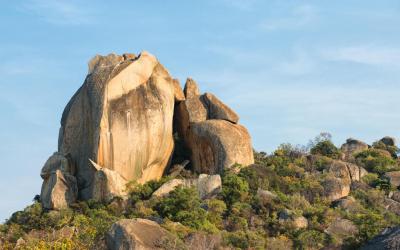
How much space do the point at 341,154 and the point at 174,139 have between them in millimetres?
13976

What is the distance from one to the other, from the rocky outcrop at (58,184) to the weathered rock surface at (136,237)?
15515mm

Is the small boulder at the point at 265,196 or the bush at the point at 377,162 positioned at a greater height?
the bush at the point at 377,162

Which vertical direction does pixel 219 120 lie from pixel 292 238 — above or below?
above

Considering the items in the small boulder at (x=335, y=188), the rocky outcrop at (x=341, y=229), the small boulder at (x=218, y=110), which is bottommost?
the rocky outcrop at (x=341, y=229)

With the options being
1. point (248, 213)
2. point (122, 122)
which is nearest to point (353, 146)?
point (248, 213)

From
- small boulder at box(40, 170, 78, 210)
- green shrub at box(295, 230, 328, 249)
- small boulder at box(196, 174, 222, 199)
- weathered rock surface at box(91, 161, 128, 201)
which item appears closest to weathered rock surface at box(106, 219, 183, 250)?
green shrub at box(295, 230, 328, 249)

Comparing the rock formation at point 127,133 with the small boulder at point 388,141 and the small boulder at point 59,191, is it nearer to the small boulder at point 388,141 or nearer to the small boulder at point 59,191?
the small boulder at point 59,191

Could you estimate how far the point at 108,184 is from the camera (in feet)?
155

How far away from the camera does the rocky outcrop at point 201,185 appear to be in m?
47.9

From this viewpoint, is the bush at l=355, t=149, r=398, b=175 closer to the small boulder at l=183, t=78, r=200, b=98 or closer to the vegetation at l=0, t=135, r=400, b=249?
the vegetation at l=0, t=135, r=400, b=249

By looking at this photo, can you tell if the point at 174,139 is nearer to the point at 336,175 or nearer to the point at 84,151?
the point at 84,151

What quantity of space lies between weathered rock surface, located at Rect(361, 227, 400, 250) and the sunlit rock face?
84.2ft

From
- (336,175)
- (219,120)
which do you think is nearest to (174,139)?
(219,120)

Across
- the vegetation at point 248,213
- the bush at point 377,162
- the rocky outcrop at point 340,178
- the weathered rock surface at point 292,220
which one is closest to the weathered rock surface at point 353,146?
the bush at point 377,162
